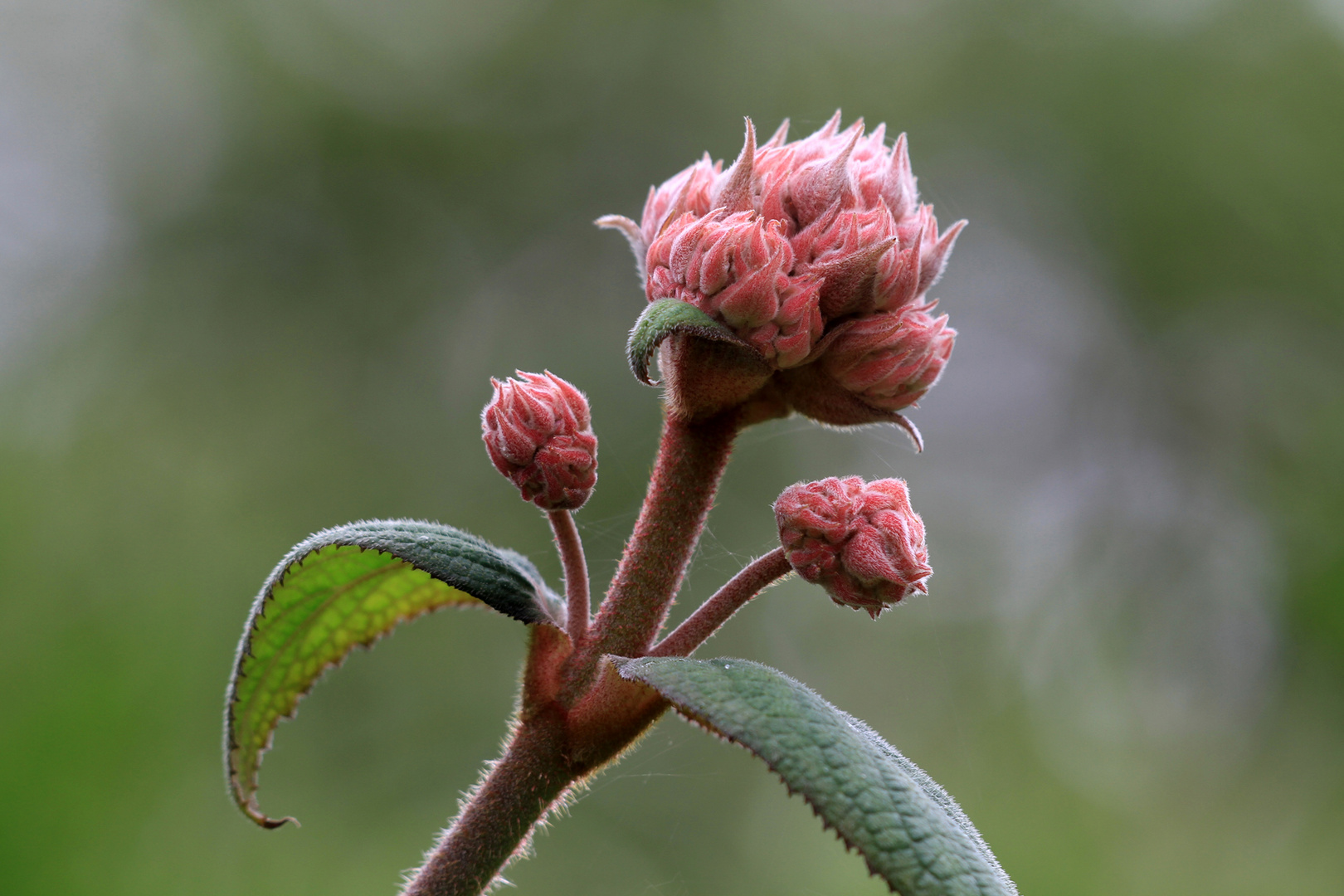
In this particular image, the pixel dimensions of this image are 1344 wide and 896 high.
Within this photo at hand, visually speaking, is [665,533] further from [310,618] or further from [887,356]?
[310,618]

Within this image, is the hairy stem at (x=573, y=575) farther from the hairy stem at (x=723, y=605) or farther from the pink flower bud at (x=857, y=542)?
the pink flower bud at (x=857, y=542)

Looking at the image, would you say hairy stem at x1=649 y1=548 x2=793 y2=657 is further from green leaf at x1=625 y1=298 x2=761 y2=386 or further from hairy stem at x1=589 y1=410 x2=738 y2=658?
green leaf at x1=625 y1=298 x2=761 y2=386

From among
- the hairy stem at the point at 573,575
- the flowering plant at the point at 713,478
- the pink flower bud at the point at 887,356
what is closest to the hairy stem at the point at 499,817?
the flowering plant at the point at 713,478

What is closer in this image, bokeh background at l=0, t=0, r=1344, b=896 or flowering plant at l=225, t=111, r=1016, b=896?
flowering plant at l=225, t=111, r=1016, b=896

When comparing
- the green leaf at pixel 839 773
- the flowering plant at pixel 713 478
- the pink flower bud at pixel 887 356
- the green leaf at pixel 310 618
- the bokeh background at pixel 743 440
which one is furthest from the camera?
the bokeh background at pixel 743 440

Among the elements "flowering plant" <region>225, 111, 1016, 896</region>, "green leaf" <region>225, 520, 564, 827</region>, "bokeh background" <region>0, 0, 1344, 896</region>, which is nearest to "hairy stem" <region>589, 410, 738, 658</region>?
"flowering plant" <region>225, 111, 1016, 896</region>

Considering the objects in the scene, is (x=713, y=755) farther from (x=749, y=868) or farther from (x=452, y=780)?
(x=452, y=780)
